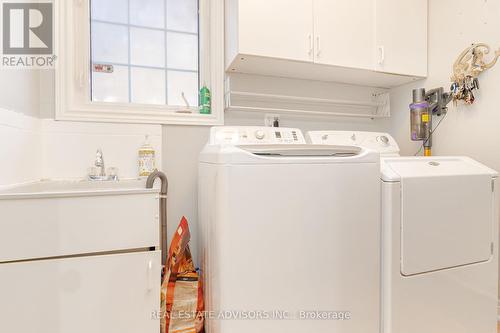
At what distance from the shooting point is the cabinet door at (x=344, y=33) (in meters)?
1.76

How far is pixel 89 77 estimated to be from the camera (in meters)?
→ 1.75

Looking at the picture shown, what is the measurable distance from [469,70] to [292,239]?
173cm

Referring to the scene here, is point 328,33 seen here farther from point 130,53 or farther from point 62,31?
point 62,31

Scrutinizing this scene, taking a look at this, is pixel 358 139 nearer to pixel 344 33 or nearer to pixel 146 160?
pixel 344 33

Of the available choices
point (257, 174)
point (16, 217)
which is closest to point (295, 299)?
point (257, 174)

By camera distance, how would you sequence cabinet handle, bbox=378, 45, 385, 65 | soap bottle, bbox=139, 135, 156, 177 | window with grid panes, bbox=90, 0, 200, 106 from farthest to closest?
cabinet handle, bbox=378, 45, 385, 65 → window with grid panes, bbox=90, 0, 200, 106 → soap bottle, bbox=139, 135, 156, 177

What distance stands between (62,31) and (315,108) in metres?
1.73

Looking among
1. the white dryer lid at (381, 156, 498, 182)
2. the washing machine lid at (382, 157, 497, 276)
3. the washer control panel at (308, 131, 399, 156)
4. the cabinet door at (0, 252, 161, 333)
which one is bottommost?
the cabinet door at (0, 252, 161, 333)

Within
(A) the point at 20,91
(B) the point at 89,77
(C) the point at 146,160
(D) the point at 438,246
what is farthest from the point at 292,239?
(B) the point at 89,77

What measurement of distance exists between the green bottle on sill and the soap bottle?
445 mm

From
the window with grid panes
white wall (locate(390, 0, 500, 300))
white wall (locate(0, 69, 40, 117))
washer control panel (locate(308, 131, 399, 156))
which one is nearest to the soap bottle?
the window with grid panes

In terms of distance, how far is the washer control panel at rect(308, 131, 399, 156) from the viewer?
6.12ft

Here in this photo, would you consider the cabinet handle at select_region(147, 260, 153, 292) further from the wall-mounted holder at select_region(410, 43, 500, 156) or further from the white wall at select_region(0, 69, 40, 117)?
the wall-mounted holder at select_region(410, 43, 500, 156)

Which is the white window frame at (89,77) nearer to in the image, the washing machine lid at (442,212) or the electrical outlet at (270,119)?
the electrical outlet at (270,119)
